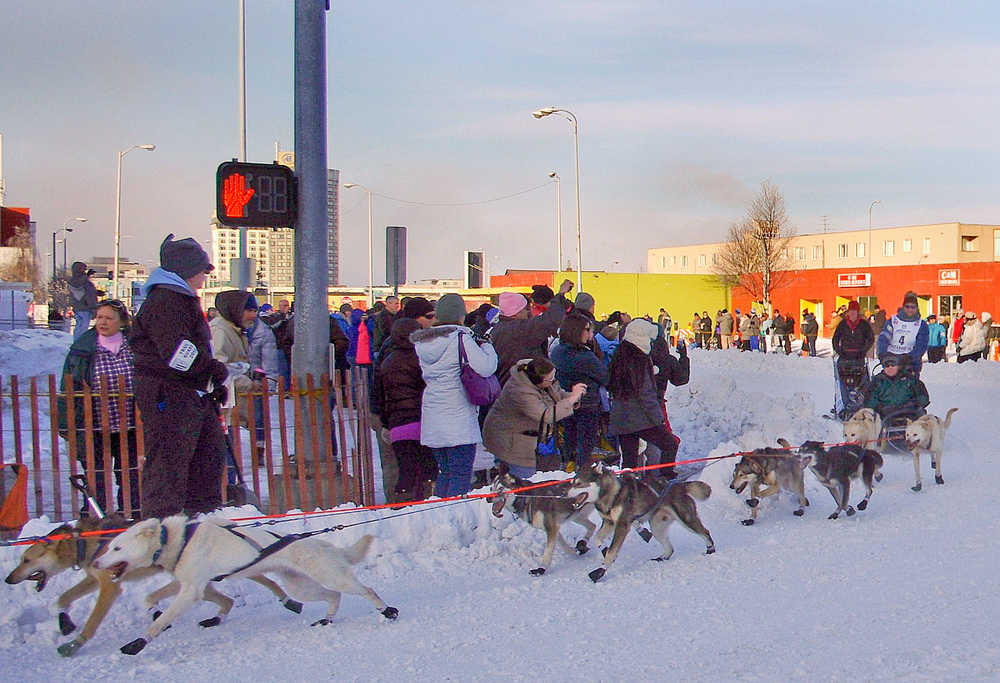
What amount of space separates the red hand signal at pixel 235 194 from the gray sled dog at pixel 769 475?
4.07 m

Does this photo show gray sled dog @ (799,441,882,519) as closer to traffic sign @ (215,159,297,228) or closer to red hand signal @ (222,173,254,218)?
traffic sign @ (215,159,297,228)

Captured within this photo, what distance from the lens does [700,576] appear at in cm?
568

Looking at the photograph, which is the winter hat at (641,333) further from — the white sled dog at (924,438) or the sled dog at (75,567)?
the sled dog at (75,567)

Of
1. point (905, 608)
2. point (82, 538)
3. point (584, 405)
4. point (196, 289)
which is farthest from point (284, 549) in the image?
point (584, 405)

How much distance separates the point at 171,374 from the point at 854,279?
51.7 metres

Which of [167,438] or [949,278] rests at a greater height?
[949,278]

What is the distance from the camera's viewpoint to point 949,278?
158 feet

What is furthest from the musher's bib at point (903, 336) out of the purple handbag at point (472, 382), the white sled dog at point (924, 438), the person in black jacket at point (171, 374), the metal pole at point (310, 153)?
the person in black jacket at point (171, 374)

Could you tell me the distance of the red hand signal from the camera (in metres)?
6.84

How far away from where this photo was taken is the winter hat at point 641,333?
309 inches

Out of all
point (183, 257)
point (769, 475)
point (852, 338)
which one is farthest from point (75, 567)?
point (852, 338)

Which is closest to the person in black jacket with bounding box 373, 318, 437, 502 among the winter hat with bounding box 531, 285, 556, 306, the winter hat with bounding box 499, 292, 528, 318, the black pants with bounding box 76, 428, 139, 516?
the black pants with bounding box 76, 428, 139, 516

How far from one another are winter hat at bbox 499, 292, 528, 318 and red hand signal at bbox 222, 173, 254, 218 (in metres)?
2.65

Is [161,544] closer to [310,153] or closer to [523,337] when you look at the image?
[310,153]
